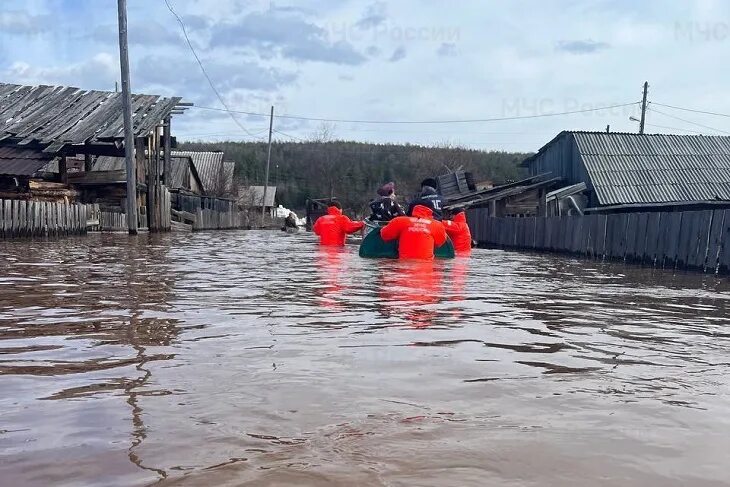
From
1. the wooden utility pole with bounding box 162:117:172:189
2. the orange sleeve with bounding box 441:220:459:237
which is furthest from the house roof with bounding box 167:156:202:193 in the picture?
the orange sleeve with bounding box 441:220:459:237

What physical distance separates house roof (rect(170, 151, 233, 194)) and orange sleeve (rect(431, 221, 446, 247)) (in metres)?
42.5

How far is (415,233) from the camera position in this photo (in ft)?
41.5

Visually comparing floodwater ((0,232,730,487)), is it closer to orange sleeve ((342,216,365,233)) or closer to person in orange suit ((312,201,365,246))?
orange sleeve ((342,216,365,233))

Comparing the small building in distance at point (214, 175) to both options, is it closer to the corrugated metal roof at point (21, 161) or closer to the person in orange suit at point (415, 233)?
the corrugated metal roof at point (21, 161)

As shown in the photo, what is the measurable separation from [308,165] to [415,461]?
275 feet

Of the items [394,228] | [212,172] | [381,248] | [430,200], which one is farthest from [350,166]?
[394,228]

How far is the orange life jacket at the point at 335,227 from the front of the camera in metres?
18.0

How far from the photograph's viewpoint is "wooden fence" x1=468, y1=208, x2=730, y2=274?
1288 centimetres

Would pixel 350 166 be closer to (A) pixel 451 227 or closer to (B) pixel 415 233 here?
(A) pixel 451 227

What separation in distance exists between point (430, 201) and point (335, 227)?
4.81 meters

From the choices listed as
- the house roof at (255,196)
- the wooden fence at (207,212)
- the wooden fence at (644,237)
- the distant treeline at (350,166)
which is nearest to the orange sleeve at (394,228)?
the wooden fence at (644,237)

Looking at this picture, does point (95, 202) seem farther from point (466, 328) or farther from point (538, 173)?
point (466, 328)

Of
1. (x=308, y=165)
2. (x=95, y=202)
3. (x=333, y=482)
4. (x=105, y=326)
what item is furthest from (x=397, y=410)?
(x=308, y=165)

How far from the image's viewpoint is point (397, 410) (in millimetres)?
3133
